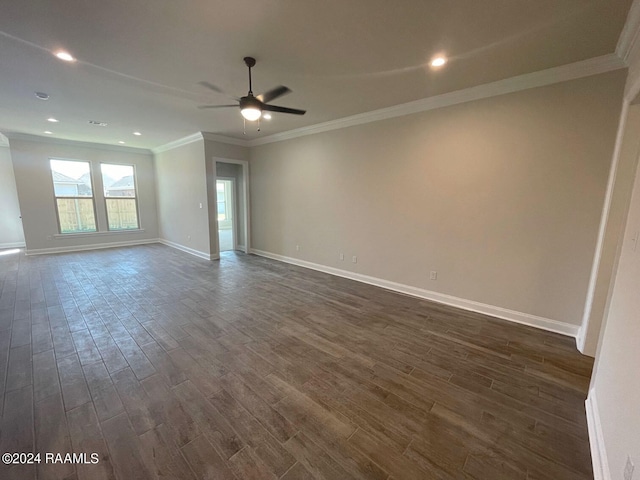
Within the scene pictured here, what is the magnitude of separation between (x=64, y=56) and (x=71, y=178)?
5.76 m

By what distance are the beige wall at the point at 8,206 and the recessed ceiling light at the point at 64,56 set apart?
22.2 feet

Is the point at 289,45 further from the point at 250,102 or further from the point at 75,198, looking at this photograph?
the point at 75,198

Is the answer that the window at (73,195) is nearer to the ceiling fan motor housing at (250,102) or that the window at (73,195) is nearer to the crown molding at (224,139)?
the crown molding at (224,139)

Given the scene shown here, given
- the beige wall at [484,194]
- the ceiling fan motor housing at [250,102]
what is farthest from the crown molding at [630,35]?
the ceiling fan motor housing at [250,102]

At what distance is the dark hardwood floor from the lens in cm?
149

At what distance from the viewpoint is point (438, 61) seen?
260 centimetres

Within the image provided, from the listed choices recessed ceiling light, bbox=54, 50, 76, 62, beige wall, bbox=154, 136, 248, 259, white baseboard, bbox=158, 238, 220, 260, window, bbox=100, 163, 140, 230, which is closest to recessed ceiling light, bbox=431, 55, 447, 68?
recessed ceiling light, bbox=54, 50, 76, 62

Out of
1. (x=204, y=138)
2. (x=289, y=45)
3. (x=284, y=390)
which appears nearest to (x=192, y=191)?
(x=204, y=138)

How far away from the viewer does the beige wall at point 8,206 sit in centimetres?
681

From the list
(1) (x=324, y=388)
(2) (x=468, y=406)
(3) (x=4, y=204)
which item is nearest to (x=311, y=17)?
(1) (x=324, y=388)

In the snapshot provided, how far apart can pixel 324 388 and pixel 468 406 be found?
1.05 m

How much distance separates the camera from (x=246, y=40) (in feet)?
7.48

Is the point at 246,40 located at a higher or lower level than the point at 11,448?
higher

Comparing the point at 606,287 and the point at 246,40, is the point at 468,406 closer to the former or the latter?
the point at 606,287
